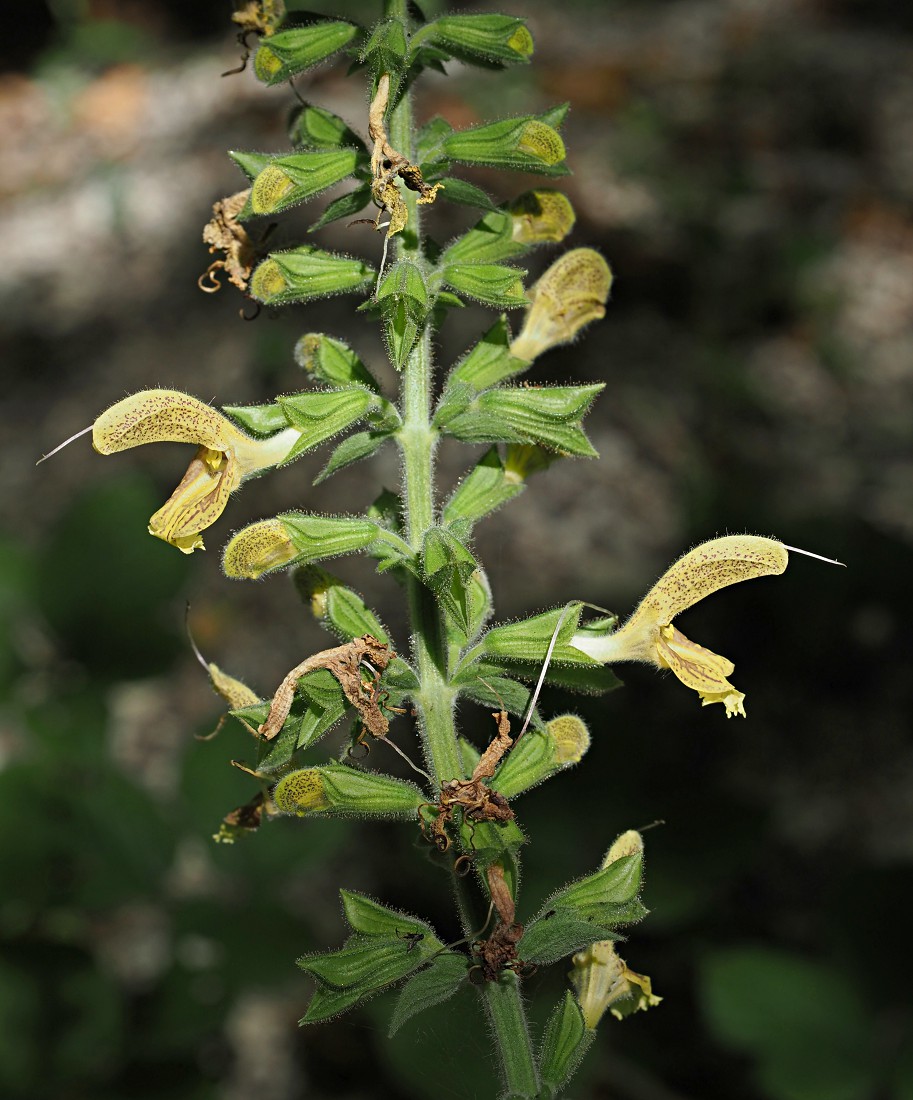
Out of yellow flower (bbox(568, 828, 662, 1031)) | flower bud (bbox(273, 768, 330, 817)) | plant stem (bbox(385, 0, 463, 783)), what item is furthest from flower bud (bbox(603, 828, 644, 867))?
flower bud (bbox(273, 768, 330, 817))

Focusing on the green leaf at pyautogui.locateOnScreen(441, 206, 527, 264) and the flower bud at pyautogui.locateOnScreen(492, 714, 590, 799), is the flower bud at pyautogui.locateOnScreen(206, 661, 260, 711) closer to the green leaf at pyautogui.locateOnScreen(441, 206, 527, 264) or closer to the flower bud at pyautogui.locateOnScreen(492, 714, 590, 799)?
the flower bud at pyautogui.locateOnScreen(492, 714, 590, 799)

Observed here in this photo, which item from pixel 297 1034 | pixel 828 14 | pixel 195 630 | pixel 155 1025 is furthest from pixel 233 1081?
pixel 828 14

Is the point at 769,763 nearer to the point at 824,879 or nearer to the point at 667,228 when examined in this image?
the point at 824,879

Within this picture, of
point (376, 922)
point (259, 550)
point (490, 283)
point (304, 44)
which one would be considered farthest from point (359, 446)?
point (376, 922)

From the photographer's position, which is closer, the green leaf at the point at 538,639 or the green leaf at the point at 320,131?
the green leaf at the point at 538,639

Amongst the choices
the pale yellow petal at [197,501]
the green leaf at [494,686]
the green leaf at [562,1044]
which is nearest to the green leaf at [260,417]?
the pale yellow petal at [197,501]

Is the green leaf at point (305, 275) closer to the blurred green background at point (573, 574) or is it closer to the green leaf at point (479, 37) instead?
the blurred green background at point (573, 574)
